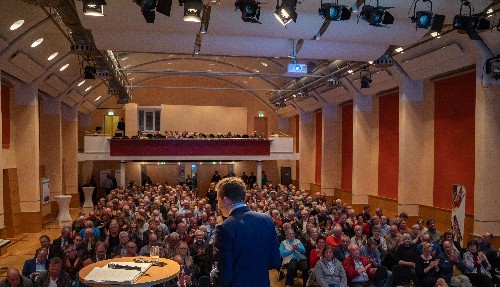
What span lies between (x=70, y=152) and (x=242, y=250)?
68.1 ft

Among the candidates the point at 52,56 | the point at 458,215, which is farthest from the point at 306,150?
the point at 52,56

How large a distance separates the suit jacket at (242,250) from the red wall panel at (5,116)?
44.1 feet

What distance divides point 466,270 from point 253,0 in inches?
223

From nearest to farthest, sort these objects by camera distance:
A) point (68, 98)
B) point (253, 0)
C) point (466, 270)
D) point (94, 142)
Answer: point (253, 0) < point (466, 270) < point (68, 98) < point (94, 142)

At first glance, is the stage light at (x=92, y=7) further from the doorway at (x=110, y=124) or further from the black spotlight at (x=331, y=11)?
the doorway at (x=110, y=124)

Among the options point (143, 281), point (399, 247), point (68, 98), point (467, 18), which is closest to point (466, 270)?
point (399, 247)

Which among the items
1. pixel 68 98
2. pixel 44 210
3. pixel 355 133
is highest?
pixel 68 98

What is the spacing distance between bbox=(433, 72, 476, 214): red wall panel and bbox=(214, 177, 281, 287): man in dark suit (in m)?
11.2

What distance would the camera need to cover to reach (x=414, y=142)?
1467 cm

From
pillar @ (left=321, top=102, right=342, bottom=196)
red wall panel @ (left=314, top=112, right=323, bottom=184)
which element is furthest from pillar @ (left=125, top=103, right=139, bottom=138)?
pillar @ (left=321, top=102, right=342, bottom=196)

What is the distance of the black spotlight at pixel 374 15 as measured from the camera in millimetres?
7512

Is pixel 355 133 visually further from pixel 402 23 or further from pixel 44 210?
pixel 44 210

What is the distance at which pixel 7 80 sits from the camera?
46.1 ft

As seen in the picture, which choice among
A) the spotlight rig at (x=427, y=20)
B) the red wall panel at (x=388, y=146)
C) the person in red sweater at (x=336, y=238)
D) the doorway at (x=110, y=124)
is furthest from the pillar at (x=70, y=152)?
the spotlight rig at (x=427, y=20)
